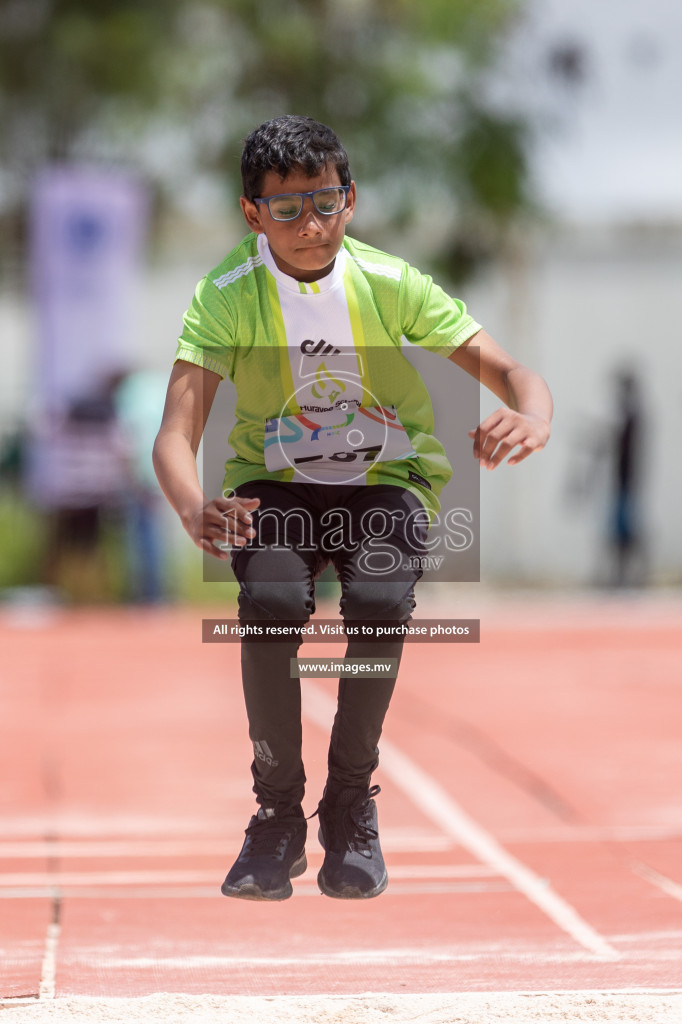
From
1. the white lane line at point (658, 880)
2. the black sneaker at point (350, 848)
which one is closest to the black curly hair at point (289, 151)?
the black sneaker at point (350, 848)

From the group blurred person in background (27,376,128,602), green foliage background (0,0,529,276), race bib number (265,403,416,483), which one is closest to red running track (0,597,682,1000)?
race bib number (265,403,416,483)

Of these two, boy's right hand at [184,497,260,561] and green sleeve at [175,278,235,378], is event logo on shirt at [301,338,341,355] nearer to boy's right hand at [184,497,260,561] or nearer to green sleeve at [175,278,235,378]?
green sleeve at [175,278,235,378]

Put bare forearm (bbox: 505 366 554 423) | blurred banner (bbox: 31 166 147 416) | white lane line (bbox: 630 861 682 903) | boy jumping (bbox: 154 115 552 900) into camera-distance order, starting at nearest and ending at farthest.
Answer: bare forearm (bbox: 505 366 554 423) < boy jumping (bbox: 154 115 552 900) < white lane line (bbox: 630 861 682 903) < blurred banner (bbox: 31 166 147 416)

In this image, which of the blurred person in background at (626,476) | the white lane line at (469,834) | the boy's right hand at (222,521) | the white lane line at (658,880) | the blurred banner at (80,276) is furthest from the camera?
the blurred person in background at (626,476)

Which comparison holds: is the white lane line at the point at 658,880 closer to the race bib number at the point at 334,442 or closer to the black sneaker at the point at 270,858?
the black sneaker at the point at 270,858

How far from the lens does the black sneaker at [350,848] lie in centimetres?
391

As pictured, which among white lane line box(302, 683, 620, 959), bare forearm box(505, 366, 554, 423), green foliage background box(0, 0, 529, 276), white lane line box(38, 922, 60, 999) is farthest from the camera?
green foliage background box(0, 0, 529, 276)

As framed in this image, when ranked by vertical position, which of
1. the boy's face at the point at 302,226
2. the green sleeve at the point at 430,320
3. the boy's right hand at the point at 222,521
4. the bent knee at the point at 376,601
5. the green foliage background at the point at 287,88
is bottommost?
the bent knee at the point at 376,601

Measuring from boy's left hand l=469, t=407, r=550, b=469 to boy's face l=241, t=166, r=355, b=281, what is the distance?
0.61 meters

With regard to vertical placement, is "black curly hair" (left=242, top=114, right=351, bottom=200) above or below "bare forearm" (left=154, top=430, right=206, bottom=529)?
above

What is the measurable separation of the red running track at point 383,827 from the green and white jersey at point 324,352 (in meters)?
0.61

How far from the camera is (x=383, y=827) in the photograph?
6758 mm

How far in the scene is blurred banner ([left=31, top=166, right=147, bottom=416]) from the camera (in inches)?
596

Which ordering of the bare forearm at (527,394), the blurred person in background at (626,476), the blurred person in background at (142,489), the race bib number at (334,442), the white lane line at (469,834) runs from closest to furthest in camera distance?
the bare forearm at (527,394), the race bib number at (334,442), the white lane line at (469,834), the blurred person in background at (142,489), the blurred person in background at (626,476)
